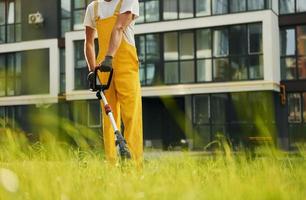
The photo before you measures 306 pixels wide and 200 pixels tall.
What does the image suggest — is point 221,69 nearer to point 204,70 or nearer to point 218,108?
point 204,70

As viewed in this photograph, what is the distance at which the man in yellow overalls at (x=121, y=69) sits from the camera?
491 cm

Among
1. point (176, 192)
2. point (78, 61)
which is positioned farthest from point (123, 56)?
point (78, 61)

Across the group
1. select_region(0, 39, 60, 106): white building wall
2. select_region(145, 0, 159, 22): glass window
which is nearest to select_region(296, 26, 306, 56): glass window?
select_region(145, 0, 159, 22): glass window

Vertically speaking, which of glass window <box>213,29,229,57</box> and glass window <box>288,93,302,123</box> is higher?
glass window <box>213,29,229,57</box>

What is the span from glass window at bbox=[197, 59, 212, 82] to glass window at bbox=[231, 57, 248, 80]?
98 cm

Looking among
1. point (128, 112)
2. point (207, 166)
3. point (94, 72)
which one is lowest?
point (207, 166)

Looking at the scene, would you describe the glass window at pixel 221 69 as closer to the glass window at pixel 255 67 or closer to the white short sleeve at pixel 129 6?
the glass window at pixel 255 67

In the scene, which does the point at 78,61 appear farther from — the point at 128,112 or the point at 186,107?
the point at 128,112

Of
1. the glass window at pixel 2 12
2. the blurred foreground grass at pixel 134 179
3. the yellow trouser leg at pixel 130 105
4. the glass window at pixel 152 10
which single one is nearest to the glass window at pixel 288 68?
the glass window at pixel 152 10

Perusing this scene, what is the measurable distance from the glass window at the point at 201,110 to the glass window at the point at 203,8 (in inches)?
135

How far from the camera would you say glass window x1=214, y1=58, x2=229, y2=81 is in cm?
2452

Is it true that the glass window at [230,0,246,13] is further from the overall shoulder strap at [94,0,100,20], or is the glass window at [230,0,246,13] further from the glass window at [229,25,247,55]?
the overall shoulder strap at [94,0,100,20]

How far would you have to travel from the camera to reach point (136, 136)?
16.2ft

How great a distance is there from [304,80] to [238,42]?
302 centimetres
